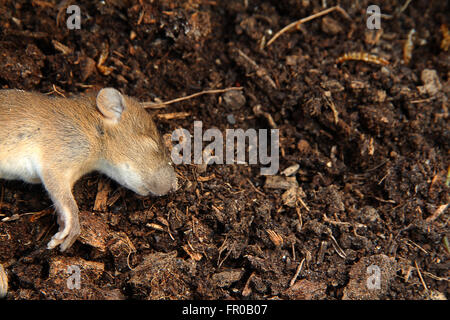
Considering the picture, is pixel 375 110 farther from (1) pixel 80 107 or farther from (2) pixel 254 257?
(1) pixel 80 107

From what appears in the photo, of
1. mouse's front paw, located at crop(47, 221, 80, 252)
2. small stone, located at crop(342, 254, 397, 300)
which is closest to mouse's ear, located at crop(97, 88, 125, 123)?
mouse's front paw, located at crop(47, 221, 80, 252)

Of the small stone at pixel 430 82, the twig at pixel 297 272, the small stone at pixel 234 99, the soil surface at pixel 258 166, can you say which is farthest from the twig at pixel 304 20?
the twig at pixel 297 272

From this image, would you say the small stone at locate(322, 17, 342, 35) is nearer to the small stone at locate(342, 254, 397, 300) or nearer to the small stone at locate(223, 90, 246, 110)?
the small stone at locate(223, 90, 246, 110)

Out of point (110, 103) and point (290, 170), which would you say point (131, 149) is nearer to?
point (110, 103)

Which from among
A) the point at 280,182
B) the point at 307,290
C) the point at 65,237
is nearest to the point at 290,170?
the point at 280,182

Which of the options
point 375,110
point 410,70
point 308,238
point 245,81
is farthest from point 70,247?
point 410,70

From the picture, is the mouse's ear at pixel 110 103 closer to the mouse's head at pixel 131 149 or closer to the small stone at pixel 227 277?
the mouse's head at pixel 131 149
